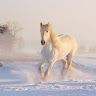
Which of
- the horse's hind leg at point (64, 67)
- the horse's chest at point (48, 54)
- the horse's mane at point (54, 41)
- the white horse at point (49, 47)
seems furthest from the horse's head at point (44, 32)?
the horse's hind leg at point (64, 67)

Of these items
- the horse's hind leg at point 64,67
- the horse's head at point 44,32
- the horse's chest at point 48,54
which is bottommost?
the horse's hind leg at point 64,67

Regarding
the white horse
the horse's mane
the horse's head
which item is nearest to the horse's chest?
the white horse

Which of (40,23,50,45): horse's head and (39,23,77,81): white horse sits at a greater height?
(40,23,50,45): horse's head

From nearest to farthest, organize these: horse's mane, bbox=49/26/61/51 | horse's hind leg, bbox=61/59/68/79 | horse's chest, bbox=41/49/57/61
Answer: horse's chest, bbox=41/49/57/61
horse's mane, bbox=49/26/61/51
horse's hind leg, bbox=61/59/68/79

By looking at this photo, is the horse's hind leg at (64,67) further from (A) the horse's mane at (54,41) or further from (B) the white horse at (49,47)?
(A) the horse's mane at (54,41)

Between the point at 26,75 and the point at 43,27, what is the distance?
2.32 metres

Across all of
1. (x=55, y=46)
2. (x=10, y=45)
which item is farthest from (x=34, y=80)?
(x=10, y=45)

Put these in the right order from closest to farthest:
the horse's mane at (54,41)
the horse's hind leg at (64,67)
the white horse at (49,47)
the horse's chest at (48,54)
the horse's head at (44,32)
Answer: the horse's head at (44,32) → the white horse at (49,47) → the horse's chest at (48,54) → the horse's mane at (54,41) → the horse's hind leg at (64,67)

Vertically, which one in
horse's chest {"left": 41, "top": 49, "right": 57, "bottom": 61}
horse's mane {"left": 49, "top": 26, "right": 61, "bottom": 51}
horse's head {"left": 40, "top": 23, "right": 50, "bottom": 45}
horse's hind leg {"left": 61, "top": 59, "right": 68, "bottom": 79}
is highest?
horse's head {"left": 40, "top": 23, "right": 50, "bottom": 45}

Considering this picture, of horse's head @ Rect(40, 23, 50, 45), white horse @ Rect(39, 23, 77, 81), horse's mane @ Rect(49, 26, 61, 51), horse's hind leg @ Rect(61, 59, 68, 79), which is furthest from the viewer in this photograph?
horse's hind leg @ Rect(61, 59, 68, 79)

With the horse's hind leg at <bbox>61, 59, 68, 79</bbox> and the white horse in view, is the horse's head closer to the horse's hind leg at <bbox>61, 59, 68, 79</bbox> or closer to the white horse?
the white horse

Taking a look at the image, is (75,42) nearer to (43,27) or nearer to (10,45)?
(43,27)

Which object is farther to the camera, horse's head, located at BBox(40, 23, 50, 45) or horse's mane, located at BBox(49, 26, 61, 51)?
horse's mane, located at BBox(49, 26, 61, 51)

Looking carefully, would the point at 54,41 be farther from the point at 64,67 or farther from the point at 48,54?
the point at 64,67
